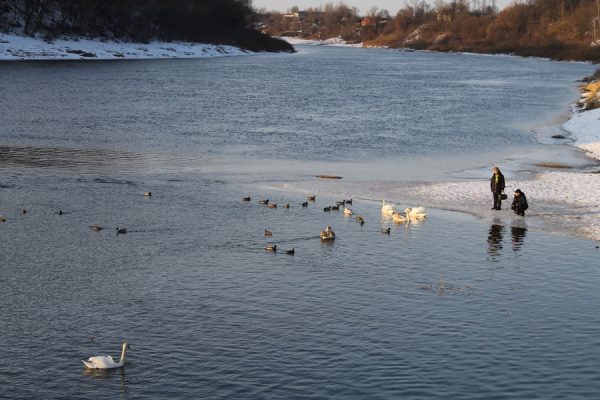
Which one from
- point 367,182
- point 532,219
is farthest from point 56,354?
Answer: point 367,182

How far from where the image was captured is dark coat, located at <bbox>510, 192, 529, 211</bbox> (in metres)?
36.2

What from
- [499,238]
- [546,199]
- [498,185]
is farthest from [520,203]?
[546,199]

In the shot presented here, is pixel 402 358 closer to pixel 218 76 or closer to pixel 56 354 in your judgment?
pixel 56 354

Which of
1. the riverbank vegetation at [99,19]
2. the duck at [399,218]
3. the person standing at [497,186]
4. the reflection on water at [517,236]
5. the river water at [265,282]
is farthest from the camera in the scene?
the riverbank vegetation at [99,19]

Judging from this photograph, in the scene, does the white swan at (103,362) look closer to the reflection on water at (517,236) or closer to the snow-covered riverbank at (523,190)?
the reflection on water at (517,236)

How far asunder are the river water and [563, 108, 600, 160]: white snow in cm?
Result: 239

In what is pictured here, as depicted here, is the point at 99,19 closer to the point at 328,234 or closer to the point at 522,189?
the point at 522,189

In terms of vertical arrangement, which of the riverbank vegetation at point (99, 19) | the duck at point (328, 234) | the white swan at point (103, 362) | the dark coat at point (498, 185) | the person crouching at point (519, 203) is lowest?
the white swan at point (103, 362)

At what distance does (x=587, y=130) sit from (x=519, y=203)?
29989 millimetres

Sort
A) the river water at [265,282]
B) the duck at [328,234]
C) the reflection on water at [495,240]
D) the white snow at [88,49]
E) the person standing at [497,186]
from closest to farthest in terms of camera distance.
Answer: the river water at [265,282]
the reflection on water at [495,240]
the duck at [328,234]
the person standing at [497,186]
the white snow at [88,49]

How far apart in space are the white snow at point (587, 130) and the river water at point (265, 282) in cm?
239

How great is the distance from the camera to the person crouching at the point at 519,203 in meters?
36.1

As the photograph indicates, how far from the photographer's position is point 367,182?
44.8 meters

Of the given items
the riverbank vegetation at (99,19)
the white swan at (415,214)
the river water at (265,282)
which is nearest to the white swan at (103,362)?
the river water at (265,282)
